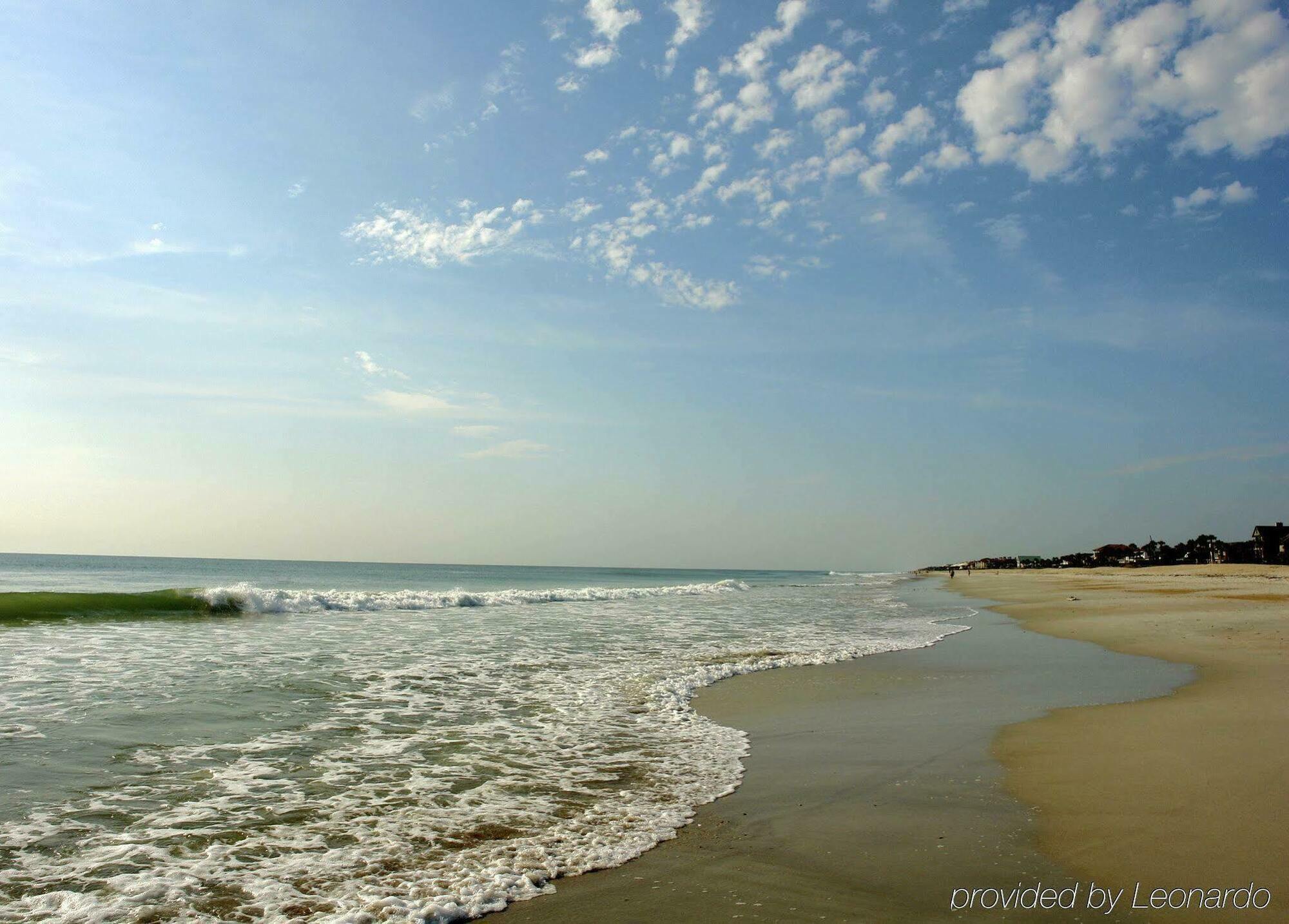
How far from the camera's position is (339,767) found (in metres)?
7.43

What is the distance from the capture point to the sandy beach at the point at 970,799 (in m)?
4.61

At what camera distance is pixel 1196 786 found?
6430 millimetres

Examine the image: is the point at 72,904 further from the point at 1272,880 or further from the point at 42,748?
the point at 1272,880

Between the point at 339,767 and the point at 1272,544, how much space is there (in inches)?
5019

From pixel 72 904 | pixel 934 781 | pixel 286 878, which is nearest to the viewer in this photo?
pixel 72 904

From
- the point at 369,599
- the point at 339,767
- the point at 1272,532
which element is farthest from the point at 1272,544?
the point at 339,767

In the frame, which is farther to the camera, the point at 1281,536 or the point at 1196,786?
the point at 1281,536

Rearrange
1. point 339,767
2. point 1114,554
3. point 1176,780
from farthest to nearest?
point 1114,554 < point 339,767 < point 1176,780

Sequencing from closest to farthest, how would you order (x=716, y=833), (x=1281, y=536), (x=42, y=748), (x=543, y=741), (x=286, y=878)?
(x=286, y=878) < (x=716, y=833) < (x=42, y=748) < (x=543, y=741) < (x=1281, y=536)

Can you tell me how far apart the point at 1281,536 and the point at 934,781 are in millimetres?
122299

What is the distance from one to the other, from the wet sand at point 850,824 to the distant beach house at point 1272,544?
111 m

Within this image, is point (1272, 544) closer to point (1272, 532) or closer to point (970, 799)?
point (1272, 532)

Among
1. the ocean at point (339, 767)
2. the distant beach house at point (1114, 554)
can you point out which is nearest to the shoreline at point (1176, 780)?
the ocean at point (339, 767)

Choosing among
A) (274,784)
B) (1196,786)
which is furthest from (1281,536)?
(274,784)
